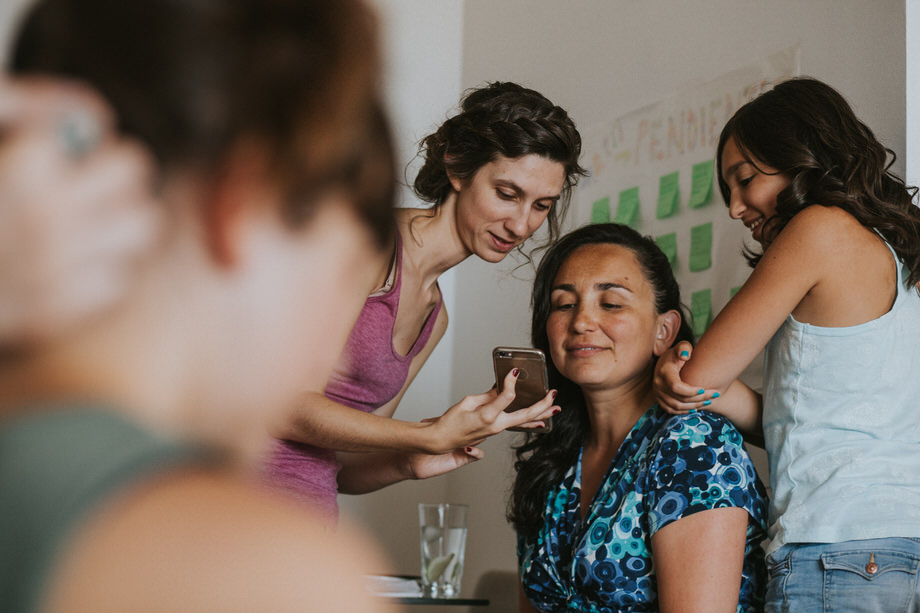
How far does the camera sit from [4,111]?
301mm

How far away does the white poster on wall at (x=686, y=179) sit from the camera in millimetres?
1848

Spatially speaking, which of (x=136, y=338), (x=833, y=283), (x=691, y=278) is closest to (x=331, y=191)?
(x=136, y=338)

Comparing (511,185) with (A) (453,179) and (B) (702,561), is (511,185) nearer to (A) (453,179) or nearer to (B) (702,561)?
(A) (453,179)

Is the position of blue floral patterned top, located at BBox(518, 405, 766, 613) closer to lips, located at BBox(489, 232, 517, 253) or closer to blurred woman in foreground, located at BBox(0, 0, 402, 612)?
lips, located at BBox(489, 232, 517, 253)

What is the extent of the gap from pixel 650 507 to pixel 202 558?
1.15 metres

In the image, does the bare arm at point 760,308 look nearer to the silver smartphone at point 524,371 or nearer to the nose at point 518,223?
the silver smartphone at point 524,371

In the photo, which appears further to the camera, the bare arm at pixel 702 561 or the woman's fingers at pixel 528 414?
the woman's fingers at pixel 528 414

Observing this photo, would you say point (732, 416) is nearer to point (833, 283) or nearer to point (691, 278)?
point (833, 283)

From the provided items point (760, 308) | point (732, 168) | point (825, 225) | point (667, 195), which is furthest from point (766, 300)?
point (667, 195)

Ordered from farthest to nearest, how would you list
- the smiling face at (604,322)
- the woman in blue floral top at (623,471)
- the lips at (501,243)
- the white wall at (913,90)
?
the lips at (501,243) → the smiling face at (604,322) → the white wall at (913,90) → the woman in blue floral top at (623,471)

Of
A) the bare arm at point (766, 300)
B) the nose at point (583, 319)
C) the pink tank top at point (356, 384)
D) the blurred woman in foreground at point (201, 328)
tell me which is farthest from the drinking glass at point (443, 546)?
the blurred woman in foreground at point (201, 328)

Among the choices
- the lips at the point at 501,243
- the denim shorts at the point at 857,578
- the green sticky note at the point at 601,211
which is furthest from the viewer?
the green sticky note at the point at 601,211

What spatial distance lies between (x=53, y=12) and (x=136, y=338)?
109 mm

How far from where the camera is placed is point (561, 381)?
67.5 inches
